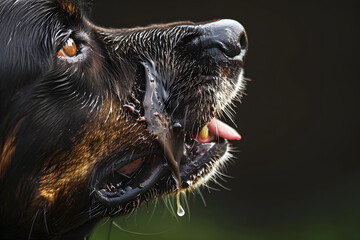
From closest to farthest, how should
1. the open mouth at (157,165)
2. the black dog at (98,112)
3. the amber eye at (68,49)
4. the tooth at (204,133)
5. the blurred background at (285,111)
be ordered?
the black dog at (98,112), the amber eye at (68,49), the open mouth at (157,165), the tooth at (204,133), the blurred background at (285,111)

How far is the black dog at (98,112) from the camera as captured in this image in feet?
8.08

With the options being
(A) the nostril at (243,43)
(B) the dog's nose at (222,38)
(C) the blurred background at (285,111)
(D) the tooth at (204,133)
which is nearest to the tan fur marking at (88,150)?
(D) the tooth at (204,133)

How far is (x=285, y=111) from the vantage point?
822cm

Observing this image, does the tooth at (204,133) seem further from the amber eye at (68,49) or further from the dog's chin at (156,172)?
the amber eye at (68,49)

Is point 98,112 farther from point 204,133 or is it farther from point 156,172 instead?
point 204,133

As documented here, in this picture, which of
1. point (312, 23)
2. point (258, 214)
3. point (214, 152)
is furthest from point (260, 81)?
point (214, 152)

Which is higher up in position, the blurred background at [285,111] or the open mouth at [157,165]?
the open mouth at [157,165]

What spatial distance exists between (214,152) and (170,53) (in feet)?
1.76

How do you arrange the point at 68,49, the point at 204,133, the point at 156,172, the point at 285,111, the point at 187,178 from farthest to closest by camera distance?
1. the point at 285,111
2. the point at 204,133
3. the point at 187,178
4. the point at 156,172
5. the point at 68,49

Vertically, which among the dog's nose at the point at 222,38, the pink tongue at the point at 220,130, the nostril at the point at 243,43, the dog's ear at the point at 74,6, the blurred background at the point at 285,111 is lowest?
the blurred background at the point at 285,111

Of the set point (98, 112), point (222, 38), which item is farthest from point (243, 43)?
point (98, 112)

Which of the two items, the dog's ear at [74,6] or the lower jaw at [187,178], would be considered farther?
the lower jaw at [187,178]

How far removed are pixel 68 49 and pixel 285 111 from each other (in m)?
5.95

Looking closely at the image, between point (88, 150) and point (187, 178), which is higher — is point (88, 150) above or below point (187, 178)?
above
